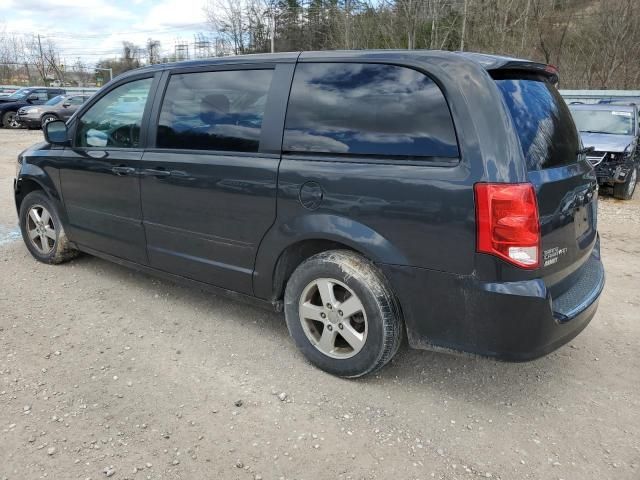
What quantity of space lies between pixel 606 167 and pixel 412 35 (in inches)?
725

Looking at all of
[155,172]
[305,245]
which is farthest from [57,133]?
[305,245]

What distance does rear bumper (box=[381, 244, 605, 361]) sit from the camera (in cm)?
242

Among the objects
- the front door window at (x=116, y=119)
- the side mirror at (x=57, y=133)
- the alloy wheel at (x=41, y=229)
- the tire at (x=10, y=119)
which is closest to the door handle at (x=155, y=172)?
the front door window at (x=116, y=119)

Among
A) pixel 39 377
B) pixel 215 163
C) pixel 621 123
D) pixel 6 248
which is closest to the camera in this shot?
pixel 39 377

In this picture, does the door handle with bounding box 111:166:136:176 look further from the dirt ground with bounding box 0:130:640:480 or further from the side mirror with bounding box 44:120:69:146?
→ the dirt ground with bounding box 0:130:640:480

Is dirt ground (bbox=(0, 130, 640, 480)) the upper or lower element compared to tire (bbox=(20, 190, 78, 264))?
lower

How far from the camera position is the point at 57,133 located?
4.39 m

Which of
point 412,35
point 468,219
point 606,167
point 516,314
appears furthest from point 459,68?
point 412,35

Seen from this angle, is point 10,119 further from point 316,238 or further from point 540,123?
point 540,123

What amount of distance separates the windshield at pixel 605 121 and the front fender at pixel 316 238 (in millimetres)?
8918

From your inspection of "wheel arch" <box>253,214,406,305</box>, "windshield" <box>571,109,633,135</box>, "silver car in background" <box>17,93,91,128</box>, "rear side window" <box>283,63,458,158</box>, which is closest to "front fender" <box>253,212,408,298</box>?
"wheel arch" <box>253,214,406,305</box>

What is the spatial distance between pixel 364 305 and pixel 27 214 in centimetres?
379

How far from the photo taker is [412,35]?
25.1 meters

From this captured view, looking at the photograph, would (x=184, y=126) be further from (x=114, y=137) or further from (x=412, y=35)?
(x=412, y=35)
